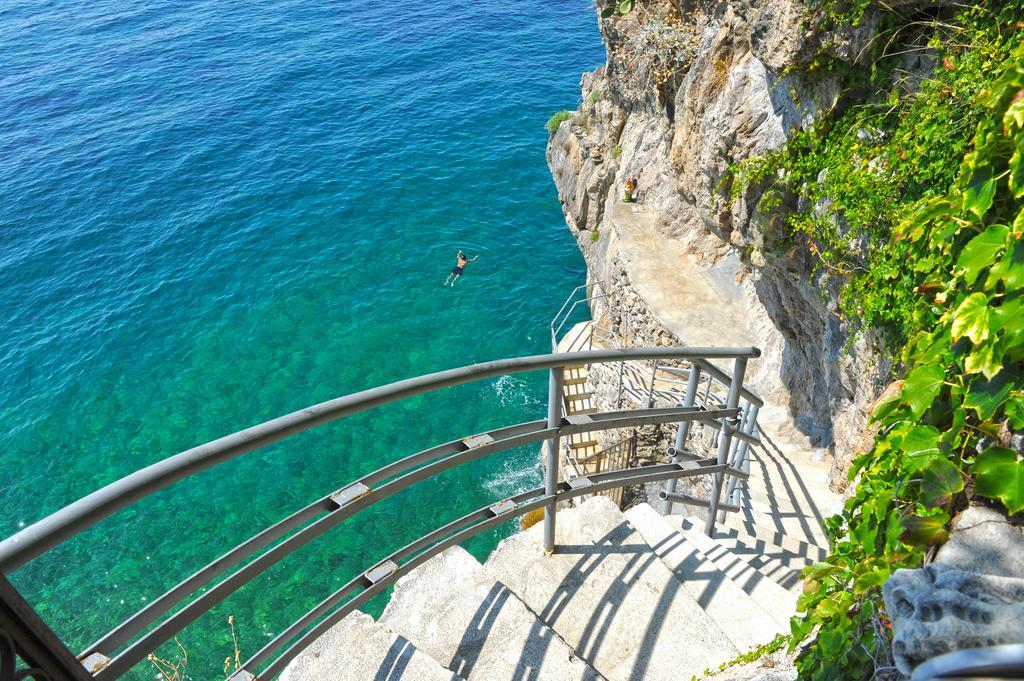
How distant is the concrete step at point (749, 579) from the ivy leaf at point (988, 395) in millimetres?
1811

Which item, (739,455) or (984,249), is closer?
(984,249)

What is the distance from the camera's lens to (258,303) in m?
24.0

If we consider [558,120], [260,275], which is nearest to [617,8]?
[558,120]

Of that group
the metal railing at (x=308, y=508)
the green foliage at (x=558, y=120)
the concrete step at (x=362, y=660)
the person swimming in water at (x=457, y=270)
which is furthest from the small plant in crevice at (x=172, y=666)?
the green foliage at (x=558, y=120)

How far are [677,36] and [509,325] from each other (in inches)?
432

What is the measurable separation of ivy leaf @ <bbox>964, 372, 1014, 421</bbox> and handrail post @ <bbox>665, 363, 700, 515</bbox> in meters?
1.17

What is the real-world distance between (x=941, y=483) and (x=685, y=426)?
174cm

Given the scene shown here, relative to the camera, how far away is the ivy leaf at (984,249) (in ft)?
9.30

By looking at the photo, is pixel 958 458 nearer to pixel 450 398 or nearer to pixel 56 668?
pixel 56 668

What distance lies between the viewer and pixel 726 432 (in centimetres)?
388

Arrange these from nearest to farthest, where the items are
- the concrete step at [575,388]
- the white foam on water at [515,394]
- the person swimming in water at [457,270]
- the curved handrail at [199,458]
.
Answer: the curved handrail at [199,458]
the concrete step at [575,388]
the white foam on water at [515,394]
the person swimming in water at [457,270]

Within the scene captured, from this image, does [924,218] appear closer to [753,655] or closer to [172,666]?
[753,655]

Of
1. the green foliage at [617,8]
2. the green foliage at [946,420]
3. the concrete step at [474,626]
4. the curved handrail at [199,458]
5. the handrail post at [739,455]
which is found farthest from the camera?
the green foliage at [617,8]

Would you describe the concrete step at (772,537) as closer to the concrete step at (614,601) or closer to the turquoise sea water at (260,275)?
the concrete step at (614,601)
